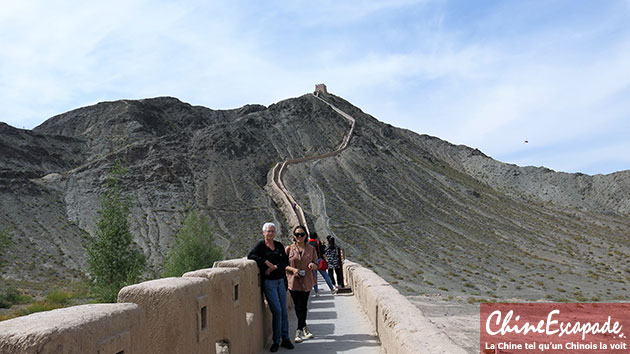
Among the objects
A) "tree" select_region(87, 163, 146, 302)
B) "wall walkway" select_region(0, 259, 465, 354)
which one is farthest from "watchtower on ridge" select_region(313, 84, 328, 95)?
"wall walkway" select_region(0, 259, 465, 354)

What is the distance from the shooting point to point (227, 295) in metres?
5.97

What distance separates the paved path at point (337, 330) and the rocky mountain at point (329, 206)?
14.3 metres

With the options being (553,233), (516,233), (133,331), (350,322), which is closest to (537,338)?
(350,322)

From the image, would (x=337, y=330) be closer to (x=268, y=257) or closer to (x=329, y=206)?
(x=268, y=257)

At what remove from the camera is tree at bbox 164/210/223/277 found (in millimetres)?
32062

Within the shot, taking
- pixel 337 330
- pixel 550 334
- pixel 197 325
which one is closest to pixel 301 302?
pixel 337 330

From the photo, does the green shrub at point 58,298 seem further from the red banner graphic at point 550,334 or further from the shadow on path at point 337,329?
the red banner graphic at point 550,334

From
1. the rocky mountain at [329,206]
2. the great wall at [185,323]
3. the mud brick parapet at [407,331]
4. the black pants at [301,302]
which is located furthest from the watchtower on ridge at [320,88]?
the mud brick parapet at [407,331]

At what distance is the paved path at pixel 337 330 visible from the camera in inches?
311

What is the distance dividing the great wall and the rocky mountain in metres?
20.3

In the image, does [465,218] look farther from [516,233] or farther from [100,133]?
[100,133]

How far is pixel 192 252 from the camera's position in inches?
1299

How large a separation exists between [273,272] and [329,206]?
42064 millimetres

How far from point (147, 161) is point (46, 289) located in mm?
26806
